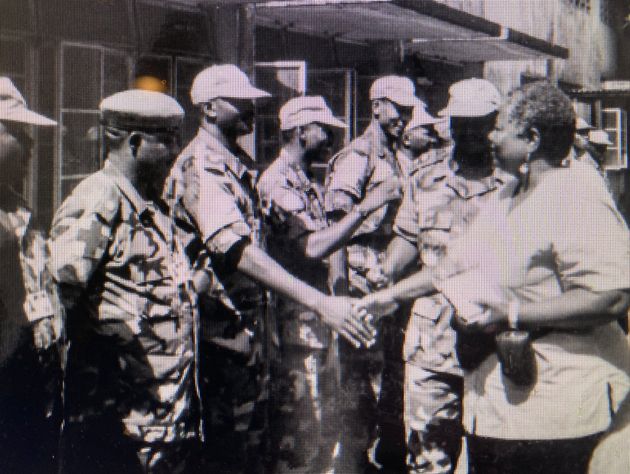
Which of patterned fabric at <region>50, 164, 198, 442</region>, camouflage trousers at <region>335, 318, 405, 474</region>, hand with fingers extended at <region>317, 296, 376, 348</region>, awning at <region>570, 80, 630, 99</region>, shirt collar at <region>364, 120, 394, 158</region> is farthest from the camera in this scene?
awning at <region>570, 80, 630, 99</region>

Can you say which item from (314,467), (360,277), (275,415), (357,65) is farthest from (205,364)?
(357,65)

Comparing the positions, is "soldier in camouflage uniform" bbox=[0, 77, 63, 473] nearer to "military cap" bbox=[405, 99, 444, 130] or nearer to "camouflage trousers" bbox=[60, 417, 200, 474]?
"camouflage trousers" bbox=[60, 417, 200, 474]

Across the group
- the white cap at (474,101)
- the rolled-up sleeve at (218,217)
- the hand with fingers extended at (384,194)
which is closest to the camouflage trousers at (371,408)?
the hand with fingers extended at (384,194)

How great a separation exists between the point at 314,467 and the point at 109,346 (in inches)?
75.6

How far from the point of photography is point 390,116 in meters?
5.61

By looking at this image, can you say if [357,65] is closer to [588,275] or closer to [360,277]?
[360,277]

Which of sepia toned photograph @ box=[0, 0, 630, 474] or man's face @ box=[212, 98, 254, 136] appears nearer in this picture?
sepia toned photograph @ box=[0, 0, 630, 474]

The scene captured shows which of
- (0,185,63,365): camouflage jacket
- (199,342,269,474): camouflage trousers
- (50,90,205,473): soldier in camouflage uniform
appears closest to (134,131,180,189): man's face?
(50,90,205,473): soldier in camouflage uniform

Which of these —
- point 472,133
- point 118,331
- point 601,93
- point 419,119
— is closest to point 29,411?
point 118,331

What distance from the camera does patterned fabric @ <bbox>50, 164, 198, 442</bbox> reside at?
286 centimetres

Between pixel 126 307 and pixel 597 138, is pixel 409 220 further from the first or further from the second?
pixel 597 138

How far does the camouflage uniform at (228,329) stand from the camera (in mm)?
3596

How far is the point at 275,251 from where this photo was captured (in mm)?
4199

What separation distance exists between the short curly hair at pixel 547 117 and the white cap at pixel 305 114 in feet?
5.89
